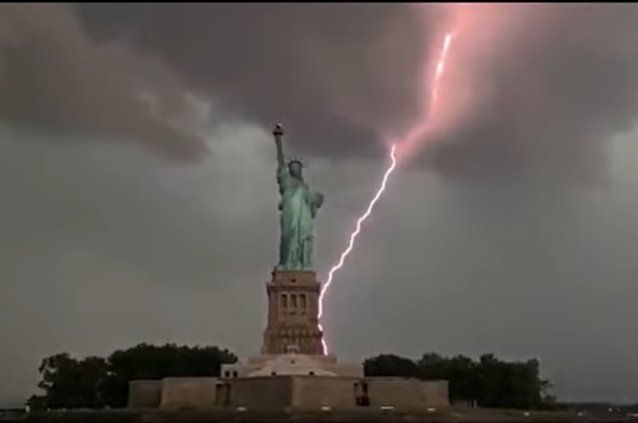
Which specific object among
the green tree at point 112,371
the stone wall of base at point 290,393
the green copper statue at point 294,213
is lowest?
the stone wall of base at point 290,393

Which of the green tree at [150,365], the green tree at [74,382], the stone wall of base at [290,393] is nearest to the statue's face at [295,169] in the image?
the stone wall of base at [290,393]

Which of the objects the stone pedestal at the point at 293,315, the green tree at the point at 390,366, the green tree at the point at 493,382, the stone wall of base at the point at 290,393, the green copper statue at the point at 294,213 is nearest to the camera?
the stone wall of base at the point at 290,393

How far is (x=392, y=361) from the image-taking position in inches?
3686

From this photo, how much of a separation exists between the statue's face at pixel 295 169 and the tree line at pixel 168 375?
2409 cm

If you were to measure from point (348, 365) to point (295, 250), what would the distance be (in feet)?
31.3

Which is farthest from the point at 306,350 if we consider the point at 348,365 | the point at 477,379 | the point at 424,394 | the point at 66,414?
the point at 477,379

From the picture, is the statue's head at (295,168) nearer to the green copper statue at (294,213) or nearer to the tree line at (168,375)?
the green copper statue at (294,213)

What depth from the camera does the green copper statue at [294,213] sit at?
5959 cm

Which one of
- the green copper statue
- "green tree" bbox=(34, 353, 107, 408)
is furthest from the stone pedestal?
"green tree" bbox=(34, 353, 107, 408)

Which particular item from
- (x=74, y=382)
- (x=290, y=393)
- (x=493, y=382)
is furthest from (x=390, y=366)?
(x=290, y=393)

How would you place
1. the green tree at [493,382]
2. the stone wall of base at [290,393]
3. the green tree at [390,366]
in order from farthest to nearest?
the green tree at [390,366], the green tree at [493,382], the stone wall of base at [290,393]

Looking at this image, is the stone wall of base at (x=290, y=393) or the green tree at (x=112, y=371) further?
the green tree at (x=112, y=371)

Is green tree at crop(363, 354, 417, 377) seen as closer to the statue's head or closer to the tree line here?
the tree line

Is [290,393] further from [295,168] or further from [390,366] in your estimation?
[390,366]
